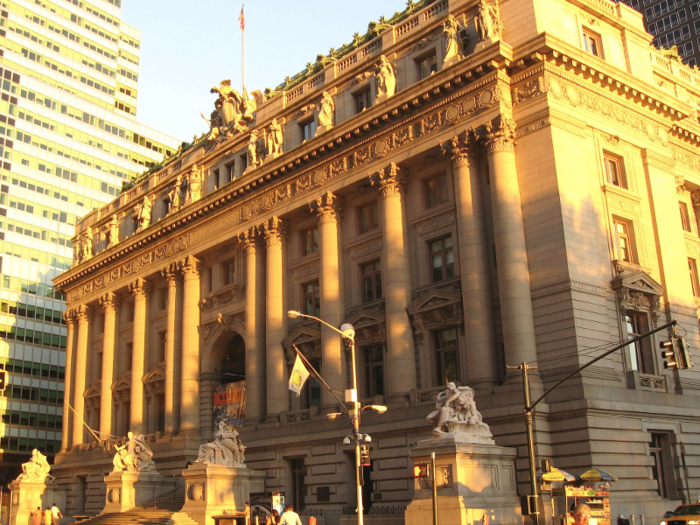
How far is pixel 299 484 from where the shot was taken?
43.0 metres

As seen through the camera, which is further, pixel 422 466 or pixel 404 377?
pixel 404 377

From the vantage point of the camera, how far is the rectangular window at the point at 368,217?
44.2 metres

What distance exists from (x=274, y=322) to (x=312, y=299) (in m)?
2.66

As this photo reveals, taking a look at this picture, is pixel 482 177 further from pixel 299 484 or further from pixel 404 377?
pixel 299 484

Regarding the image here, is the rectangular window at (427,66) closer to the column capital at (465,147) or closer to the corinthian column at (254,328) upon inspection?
the column capital at (465,147)

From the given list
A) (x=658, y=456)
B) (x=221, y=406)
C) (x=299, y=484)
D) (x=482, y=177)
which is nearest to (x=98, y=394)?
(x=221, y=406)

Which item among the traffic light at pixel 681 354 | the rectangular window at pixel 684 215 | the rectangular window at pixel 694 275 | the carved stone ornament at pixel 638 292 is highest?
the rectangular window at pixel 684 215

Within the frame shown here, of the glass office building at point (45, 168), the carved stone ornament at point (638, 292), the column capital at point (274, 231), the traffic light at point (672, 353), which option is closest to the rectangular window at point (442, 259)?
the carved stone ornament at point (638, 292)

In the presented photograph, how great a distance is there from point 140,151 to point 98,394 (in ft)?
161

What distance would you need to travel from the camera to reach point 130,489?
47.0m

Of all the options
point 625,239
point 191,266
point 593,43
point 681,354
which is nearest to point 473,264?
point 625,239

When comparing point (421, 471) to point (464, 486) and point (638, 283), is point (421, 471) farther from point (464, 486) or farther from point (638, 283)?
point (638, 283)

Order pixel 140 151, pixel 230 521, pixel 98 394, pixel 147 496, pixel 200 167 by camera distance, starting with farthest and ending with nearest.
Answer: pixel 140 151 < pixel 98 394 < pixel 200 167 < pixel 147 496 < pixel 230 521

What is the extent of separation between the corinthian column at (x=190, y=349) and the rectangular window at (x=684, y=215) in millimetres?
31812
